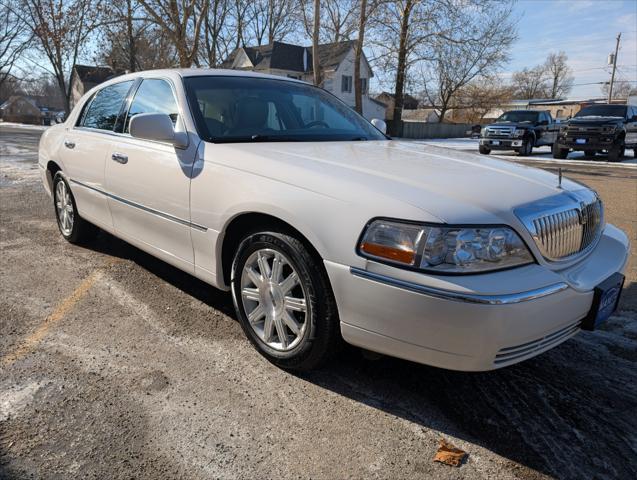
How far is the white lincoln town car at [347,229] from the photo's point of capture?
2.13m

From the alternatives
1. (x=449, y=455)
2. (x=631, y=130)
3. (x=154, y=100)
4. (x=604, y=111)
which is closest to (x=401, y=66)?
(x=604, y=111)

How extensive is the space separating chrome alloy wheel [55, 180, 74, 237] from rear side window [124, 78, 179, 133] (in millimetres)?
1493

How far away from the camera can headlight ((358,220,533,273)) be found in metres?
2.11

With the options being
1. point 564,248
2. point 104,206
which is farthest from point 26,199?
point 564,248

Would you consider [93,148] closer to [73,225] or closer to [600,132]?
[73,225]

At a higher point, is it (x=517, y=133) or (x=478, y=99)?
(x=478, y=99)

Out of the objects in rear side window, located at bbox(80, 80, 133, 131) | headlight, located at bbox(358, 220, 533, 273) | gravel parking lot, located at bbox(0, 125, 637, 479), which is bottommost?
gravel parking lot, located at bbox(0, 125, 637, 479)

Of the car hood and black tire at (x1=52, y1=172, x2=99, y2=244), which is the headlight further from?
black tire at (x1=52, y1=172, x2=99, y2=244)

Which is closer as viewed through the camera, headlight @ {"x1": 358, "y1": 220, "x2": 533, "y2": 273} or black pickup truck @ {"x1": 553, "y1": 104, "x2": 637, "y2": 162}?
headlight @ {"x1": 358, "y1": 220, "x2": 533, "y2": 273}

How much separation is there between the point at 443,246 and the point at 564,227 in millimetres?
779

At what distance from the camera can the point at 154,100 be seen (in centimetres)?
373

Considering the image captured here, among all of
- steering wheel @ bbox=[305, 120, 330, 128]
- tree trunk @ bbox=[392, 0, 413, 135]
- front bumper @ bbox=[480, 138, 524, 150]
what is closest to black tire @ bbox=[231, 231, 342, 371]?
steering wheel @ bbox=[305, 120, 330, 128]

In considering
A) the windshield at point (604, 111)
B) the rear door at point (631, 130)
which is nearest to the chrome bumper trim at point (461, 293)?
the windshield at point (604, 111)

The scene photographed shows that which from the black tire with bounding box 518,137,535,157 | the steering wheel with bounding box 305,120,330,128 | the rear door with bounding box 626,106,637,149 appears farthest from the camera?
the black tire with bounding box 518,137,535,157
